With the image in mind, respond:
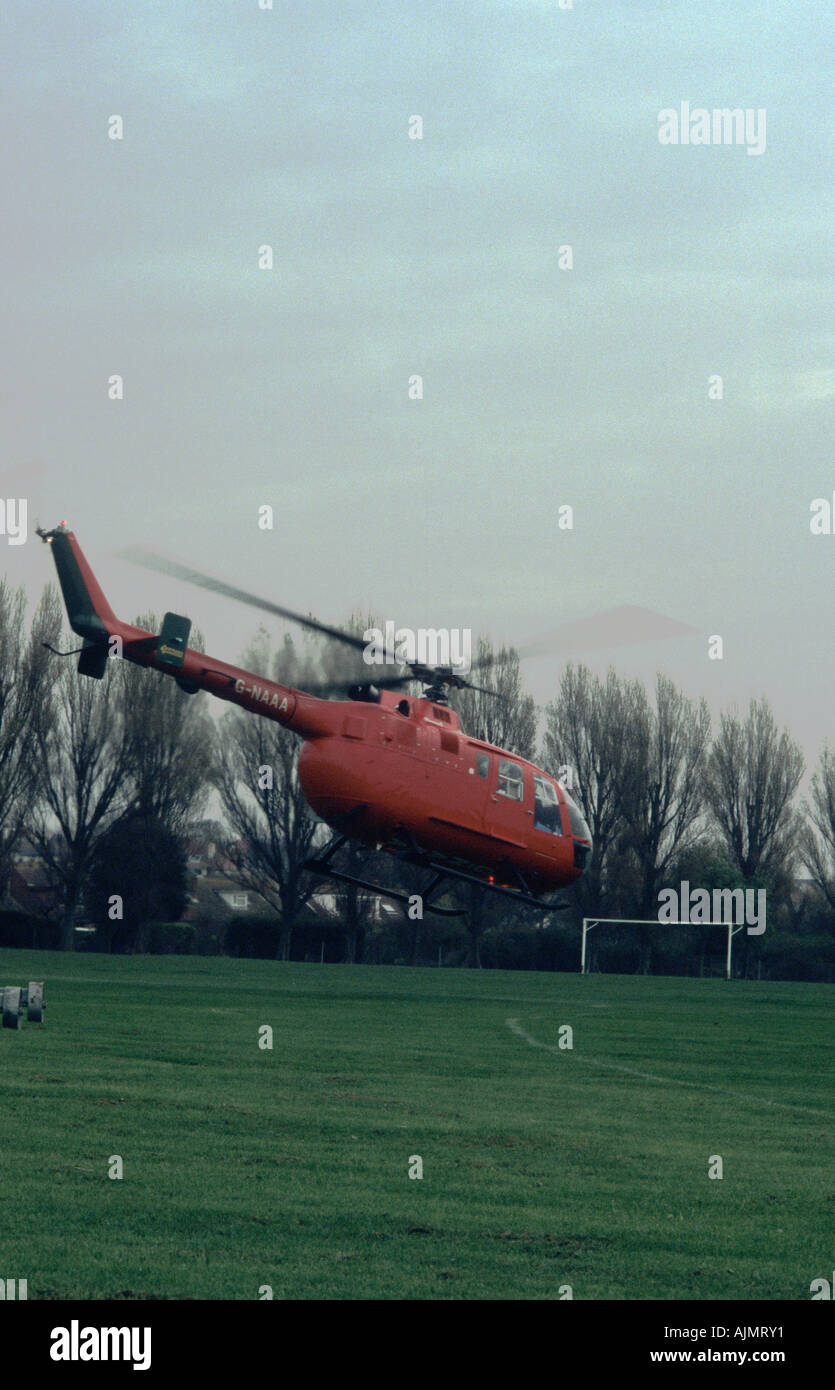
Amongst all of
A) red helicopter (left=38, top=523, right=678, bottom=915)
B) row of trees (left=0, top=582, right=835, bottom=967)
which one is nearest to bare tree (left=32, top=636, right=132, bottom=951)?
row of trees (left=0, top=582, right=835, bottom=967)

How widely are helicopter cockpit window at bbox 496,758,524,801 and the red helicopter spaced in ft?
0.08

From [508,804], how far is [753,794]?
2515 inches

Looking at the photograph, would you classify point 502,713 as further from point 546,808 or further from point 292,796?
point 546,808

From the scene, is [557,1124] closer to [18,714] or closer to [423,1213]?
[423,1213]

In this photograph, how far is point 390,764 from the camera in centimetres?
2562

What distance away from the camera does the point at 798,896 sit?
91750mm

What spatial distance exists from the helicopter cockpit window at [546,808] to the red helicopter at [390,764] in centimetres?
2

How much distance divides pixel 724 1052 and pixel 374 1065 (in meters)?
9.53

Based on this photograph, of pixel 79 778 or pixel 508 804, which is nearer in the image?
pixel 508 804

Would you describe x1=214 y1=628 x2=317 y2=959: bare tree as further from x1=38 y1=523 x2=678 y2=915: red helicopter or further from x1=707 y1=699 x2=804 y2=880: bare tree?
x1=38 y1=523 x2=678 y2=915: red helicopter

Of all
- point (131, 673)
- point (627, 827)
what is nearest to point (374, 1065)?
point (131, 673)

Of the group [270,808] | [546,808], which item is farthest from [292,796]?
[546,808]

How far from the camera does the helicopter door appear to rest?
26562 mm

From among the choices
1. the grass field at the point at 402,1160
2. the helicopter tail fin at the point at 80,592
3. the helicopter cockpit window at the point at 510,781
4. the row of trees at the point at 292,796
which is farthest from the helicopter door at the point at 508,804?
the row of trees at the point at 292,796
